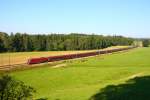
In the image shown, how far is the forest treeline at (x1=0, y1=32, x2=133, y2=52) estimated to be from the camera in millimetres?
135375

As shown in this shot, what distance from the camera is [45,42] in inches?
6225

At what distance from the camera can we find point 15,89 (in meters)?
16.6

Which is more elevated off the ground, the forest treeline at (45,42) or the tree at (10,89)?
the forest treeline at (45,42)

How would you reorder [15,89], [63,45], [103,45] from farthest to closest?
1. [103,45]
2. [63,45]
3. [15,89]

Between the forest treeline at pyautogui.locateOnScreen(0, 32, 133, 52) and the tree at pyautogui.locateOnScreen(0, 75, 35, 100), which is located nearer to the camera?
the tree at pyautogui.locateOnScreen(0, 75, 35, 100)

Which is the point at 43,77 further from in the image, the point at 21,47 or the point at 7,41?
the point at 21,47

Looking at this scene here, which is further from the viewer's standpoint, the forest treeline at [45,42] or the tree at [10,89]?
the forest treeline at [45,42]

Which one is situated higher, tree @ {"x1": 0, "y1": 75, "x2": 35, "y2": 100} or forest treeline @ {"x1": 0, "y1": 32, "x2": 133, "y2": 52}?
forest treeline @ {"x1": 0, "y1": 32, "x2": 133, "y2": 52}

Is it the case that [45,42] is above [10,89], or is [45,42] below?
above

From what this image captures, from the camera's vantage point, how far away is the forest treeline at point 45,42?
135375 mm

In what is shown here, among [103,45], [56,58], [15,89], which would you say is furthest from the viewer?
[103,45]

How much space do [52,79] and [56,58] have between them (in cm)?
3759

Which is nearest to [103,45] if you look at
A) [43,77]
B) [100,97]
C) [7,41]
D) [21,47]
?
[21,47]

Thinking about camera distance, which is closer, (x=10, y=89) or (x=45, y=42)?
(x=10, y=89)
